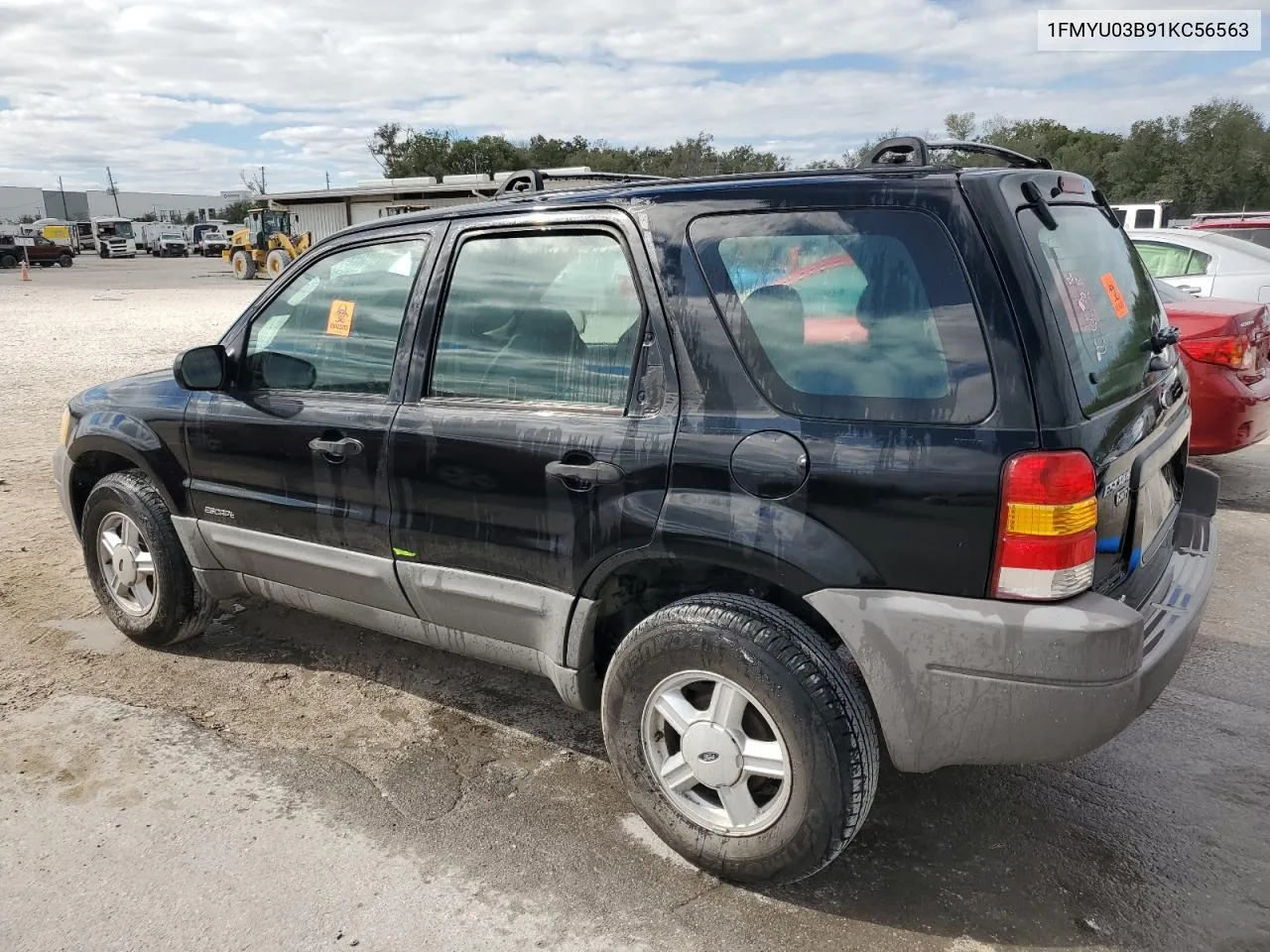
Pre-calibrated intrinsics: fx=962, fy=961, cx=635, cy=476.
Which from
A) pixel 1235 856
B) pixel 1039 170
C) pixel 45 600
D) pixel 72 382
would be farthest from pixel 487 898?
pixel 72 382

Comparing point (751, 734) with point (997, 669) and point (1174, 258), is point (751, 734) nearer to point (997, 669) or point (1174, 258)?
point (997, 669)

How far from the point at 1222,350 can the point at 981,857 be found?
13.3 feet

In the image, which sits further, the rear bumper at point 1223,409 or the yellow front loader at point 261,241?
the yellow front loader at point 261,241

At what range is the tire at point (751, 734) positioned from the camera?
91.7 inches

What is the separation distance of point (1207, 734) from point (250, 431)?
352 cm

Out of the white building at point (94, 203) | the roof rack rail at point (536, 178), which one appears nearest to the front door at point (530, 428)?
the roof rack rail at point (536, 178)

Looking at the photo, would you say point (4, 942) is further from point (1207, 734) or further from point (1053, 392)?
point (1207, 734)

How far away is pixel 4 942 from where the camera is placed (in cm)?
238

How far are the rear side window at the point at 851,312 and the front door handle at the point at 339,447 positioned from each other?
135cm

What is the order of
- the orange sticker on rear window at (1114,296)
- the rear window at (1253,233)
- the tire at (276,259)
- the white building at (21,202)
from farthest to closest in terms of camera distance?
the white building at (21,202) → the tire at (276,259) → the rear window at (1253,233) → the orange sticker on rear window at (1114,296)

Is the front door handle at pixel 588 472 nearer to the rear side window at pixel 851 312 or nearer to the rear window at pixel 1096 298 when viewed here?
the rear side window at pixel 851 312

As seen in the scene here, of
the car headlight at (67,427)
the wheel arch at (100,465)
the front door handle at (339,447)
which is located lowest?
the wheel arch at (100,465)

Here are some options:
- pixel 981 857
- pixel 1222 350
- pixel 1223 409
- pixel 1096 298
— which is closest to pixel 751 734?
pixel 981 857

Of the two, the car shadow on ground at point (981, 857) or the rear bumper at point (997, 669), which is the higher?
the rear bumper at point (997, 669)
